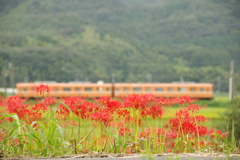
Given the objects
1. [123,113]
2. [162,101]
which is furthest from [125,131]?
[162,101]

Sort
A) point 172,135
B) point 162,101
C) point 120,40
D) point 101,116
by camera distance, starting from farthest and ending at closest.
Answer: point 120,40 < point 172,135 < point 162,101 < point 101,116

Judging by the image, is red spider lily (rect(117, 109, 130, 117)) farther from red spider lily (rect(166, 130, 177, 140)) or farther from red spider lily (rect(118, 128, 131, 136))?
red spider lily (rect(166, 130, 177, 140))

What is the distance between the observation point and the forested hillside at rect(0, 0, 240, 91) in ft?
219

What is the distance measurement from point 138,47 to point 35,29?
1476 inches

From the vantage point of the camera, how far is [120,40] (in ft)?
330

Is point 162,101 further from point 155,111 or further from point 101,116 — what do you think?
point 101,116

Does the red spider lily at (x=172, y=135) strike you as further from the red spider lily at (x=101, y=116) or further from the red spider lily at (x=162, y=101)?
the red spider lily at (x=101, y=116)

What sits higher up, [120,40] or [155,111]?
[120,40]

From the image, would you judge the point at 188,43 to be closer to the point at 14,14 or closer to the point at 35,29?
the point at 35,29

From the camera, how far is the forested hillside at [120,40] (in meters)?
66.8

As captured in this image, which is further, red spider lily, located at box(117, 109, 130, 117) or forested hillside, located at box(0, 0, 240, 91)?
forested hillside, located at box(0, 0, 240, 91)

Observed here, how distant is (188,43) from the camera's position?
4109 inches

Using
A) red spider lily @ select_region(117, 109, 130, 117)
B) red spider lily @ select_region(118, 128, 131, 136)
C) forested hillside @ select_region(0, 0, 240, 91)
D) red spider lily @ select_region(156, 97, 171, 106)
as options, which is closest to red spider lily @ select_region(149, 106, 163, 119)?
red spider lily @ select_region(156, 97, 171, 106)

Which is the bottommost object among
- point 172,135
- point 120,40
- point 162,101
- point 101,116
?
point 172,135
